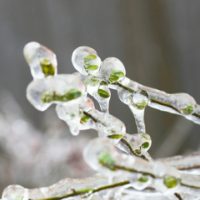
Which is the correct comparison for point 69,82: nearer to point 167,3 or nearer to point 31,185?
point 31,185

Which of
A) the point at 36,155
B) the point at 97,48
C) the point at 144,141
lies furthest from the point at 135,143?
the point at 97,48

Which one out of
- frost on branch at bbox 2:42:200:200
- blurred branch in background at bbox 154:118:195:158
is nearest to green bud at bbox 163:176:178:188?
frost on branch at bbox 2:42:200:200

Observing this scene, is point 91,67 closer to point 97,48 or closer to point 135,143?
point 135,143

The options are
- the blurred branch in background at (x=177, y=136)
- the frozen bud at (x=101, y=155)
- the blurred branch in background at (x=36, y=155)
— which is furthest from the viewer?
the blurred branch in background at (x=177, y=136)

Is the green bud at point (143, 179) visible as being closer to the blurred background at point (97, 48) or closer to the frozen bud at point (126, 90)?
the frozen bud at point (126, 90)

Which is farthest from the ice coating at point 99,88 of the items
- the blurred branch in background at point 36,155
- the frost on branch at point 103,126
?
the blurred branch in background at point 36,155

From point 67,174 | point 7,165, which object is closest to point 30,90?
point 67,174
